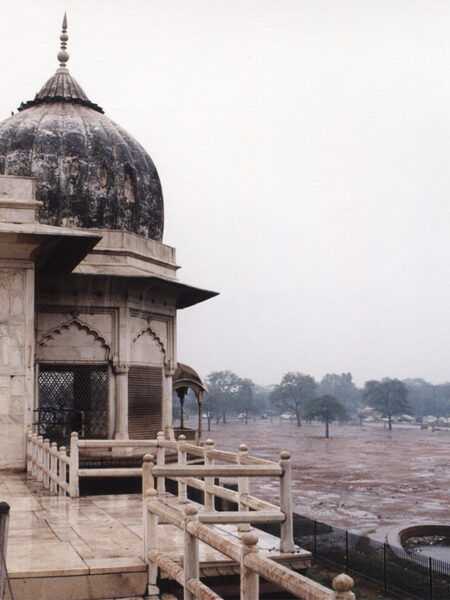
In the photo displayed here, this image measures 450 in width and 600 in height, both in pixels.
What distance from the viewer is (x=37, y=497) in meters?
9.59

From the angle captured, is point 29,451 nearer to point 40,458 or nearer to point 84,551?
point 40,458

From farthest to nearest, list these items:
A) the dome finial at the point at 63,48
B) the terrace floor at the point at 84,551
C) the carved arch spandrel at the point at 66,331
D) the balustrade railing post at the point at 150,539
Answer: the dome finial at the point at 63,48 < the carved arch spandrel at the point at 66,331 < the balustrade railing post at the point at 150,539 < the terrace floor at the point at 84,551

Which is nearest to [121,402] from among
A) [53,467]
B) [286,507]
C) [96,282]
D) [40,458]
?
[96,282]

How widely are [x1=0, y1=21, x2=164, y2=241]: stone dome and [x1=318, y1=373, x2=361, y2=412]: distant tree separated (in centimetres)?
15564

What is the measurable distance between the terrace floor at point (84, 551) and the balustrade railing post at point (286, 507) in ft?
0.41

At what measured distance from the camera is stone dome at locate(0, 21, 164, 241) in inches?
667

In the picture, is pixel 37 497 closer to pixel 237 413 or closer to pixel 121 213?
pixel 121 213

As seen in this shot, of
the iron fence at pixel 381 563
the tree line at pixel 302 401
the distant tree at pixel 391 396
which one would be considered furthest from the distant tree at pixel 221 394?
the iron fence at pixel 381 563

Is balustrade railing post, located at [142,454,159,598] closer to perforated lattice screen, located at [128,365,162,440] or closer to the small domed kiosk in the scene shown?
the small domed kiosk

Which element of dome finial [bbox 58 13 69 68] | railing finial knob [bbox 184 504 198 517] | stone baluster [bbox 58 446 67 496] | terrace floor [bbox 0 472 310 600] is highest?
dome finial [bbox 58 13 69 68]

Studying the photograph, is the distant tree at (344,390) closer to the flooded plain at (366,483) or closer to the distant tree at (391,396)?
the distant tree at (391,396)

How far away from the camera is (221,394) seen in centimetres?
12619

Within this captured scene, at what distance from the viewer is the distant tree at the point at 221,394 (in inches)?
4560

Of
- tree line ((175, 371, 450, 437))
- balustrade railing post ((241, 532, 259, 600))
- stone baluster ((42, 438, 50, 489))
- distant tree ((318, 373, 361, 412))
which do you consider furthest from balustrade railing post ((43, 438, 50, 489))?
distant tree ((318, 373, 361, 412))
